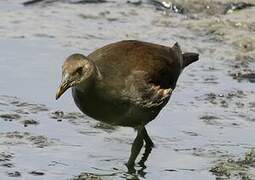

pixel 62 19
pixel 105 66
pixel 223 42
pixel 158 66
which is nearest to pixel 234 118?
pixel 158 66

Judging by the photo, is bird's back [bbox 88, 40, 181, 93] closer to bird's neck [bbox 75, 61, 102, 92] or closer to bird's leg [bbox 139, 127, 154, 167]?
bird's neck [bbox 75, 61, 102, 92]

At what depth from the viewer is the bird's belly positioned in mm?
7789

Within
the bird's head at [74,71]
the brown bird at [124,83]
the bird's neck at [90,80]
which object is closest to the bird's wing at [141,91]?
the brown bird at [124,83]

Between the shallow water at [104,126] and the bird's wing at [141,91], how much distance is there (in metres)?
0.52

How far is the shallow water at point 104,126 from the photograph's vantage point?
823 centimetres

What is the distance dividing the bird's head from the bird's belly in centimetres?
20

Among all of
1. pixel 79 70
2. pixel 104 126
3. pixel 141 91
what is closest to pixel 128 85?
pixel 141 91

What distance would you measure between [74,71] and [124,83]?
0.62 metres

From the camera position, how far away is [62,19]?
43.8 feet

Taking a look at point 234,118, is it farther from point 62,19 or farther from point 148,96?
point 62,19

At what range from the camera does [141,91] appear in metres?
8.20

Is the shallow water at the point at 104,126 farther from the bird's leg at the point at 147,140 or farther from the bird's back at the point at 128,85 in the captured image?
the bird's back at the point at 128,85

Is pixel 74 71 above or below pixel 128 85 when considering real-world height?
above

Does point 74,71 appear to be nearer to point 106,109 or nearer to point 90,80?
point 90,80
